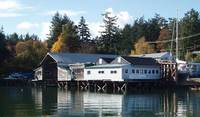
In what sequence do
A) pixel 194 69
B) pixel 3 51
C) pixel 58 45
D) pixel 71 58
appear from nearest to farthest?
pixel 194 69, pixel 71 58, pixel 3 51, pixel 58 45

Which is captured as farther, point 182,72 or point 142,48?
point 142,48

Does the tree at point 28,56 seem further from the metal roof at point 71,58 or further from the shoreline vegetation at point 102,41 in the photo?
the metal roof at point 71,58

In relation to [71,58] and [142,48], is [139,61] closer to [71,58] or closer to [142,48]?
[71,58]

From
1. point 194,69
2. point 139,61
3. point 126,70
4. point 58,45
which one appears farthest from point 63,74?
point 58,45

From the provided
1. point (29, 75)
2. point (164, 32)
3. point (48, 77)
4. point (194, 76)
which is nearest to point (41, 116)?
point (194, 76)


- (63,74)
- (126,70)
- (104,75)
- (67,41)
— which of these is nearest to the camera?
(126,70)

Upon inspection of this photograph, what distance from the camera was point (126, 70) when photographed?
84.2m

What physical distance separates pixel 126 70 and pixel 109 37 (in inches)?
2275

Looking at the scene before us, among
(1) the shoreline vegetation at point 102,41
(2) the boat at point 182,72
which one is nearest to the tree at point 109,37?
(1) the shoreline vegetation at point 102,41

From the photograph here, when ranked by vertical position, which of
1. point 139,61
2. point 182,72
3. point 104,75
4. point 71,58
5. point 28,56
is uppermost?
point 28,56

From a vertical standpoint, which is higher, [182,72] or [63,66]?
[63,66]

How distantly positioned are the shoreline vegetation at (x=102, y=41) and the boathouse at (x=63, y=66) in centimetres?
1124

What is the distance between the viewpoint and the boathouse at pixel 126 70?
8419 cm

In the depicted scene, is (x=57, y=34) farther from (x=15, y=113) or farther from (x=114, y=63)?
(x=15, y=113)
